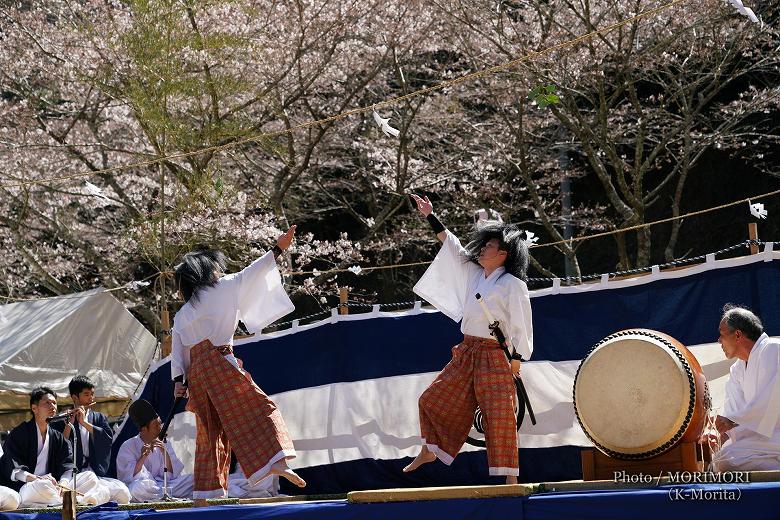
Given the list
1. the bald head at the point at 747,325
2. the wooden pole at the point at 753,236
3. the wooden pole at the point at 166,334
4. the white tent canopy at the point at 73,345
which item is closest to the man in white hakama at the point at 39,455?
the wooden pole at the point at 166,334

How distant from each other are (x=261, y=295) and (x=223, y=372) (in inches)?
18.6

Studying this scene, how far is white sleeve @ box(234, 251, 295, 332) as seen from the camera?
526 cm

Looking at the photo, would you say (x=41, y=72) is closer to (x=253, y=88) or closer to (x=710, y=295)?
(x=253, y=88)

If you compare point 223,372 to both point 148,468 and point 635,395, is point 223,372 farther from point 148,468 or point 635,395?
point 635,395

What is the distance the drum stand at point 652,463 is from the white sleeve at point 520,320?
776 mm

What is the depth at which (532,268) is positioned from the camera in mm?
12352

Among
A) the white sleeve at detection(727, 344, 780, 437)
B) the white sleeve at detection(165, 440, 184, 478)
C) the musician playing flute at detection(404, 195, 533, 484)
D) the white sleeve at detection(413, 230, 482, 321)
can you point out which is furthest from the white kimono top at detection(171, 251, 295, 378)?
the white sleeve at detection(727, 344, 780, 437)

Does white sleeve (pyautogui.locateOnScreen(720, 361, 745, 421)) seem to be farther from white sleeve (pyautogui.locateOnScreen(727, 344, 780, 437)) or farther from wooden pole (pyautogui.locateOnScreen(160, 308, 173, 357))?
wooden pole (pyautogui.locateOnScreen(160, 308, 173, 357))

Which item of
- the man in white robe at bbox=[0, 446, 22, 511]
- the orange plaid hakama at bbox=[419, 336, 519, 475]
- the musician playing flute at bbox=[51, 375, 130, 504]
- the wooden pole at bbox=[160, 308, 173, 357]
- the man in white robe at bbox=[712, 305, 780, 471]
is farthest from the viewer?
the wooden pole at bbox=[160, 308, 173, 357]

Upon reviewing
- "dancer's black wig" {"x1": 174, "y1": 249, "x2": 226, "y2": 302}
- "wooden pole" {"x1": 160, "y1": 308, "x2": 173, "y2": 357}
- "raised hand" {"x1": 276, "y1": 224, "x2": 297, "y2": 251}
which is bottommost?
"wooden pole" {"x1": 160, "y1": 308, "x2": 173, "y2": 357}

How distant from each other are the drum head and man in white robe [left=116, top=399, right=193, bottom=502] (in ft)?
10.3

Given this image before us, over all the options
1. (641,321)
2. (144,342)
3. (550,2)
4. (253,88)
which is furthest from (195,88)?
(641,321)

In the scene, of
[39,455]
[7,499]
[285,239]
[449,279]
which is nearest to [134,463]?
[39,455]

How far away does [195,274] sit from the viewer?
5203mm
